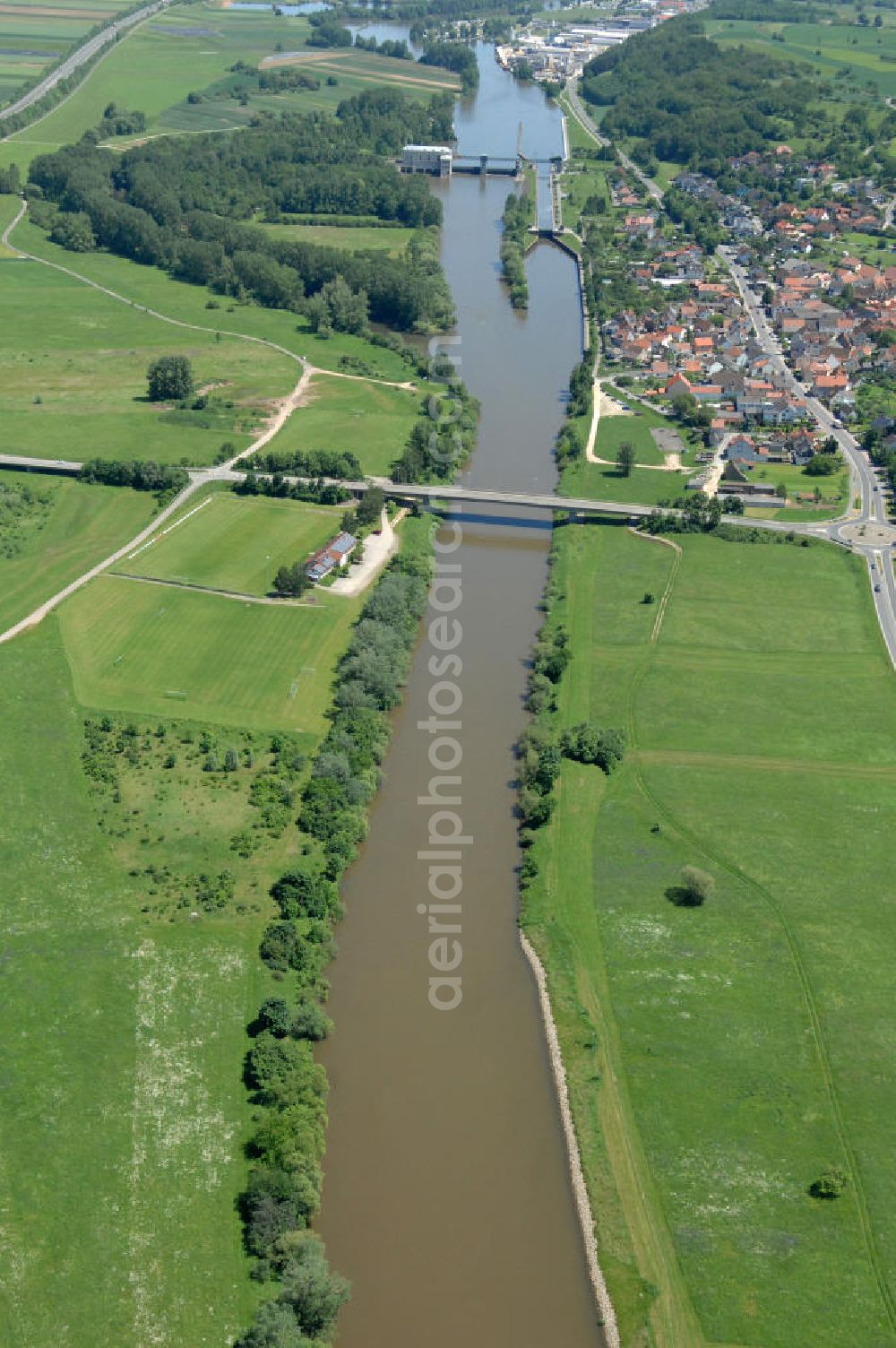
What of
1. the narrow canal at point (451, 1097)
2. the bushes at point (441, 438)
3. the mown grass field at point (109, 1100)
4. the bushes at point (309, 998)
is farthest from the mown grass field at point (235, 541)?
the mown grass field at point (109, 1100)

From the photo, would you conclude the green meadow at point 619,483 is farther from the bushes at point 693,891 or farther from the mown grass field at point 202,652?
the bushes at point 693,891

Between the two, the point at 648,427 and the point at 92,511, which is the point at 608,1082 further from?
the point at 648,427

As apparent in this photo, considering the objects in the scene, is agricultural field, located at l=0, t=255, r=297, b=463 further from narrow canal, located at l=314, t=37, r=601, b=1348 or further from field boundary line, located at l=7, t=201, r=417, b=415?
narrow canal, located at l=314, t=37, r=601, b=1348

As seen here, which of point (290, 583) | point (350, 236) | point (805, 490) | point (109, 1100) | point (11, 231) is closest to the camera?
point (109, 1100)

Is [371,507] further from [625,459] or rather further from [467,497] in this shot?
[625,459]

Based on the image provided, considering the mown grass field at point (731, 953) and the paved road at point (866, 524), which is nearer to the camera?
the mown grass field at point (731, 953)

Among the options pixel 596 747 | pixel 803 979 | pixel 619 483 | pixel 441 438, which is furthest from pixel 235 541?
pixel 803 979
